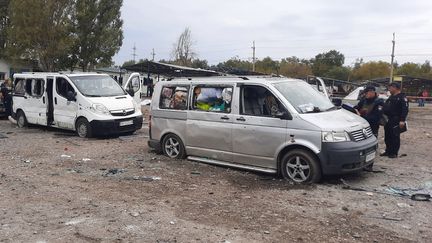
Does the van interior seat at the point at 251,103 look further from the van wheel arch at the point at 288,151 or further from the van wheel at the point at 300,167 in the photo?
the van wheel at the point at 300,167

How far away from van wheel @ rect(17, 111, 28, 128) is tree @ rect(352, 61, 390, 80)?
6809 cm

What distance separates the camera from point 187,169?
8.79 meters

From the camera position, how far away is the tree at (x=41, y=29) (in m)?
27.2

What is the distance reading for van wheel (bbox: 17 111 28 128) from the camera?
51.1 feet

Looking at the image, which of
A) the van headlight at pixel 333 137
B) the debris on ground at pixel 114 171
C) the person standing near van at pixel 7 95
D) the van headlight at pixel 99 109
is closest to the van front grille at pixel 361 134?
the van headlight at pixel 333 137

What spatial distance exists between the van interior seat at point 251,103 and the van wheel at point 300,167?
3.29 feet

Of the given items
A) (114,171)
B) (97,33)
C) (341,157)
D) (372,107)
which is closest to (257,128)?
(341,157)

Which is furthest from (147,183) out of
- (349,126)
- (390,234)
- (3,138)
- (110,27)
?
(110,27)

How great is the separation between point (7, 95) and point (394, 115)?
14.2m

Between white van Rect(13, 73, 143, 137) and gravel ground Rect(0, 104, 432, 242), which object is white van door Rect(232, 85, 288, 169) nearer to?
gravel ground Rect(0, 104, 432, 242)

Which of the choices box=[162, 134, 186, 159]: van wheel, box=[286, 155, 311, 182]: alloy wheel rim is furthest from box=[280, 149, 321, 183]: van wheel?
box=[162, 134, 186, 159]: van wheel

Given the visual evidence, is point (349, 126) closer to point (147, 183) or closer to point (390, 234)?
point (390, 234)

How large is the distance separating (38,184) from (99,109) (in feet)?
18.0

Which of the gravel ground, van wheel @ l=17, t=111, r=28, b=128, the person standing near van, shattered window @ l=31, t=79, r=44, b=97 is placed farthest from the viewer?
the person standing near van
